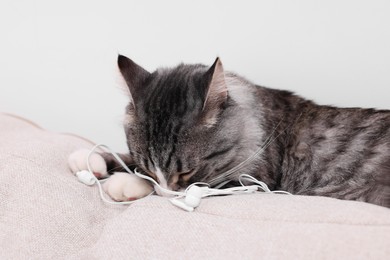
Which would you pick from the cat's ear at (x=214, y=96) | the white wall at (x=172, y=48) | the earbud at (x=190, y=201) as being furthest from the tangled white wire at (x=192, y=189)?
the white wall at (x=172, y=48)

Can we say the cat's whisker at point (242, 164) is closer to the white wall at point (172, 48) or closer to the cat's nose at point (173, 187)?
the cat's nose at point (173, 187)

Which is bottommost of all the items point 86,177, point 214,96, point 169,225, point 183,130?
point 86,177

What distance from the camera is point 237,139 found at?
4.85 ft

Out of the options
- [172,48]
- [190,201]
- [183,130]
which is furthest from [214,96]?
[172,48]

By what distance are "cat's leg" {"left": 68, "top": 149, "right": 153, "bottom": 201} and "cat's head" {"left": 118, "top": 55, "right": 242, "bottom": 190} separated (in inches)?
2.4

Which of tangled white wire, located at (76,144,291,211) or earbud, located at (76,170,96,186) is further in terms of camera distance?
earbud, located at (76,170,96,186)

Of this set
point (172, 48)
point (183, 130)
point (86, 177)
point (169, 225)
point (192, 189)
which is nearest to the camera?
point (169, 225)

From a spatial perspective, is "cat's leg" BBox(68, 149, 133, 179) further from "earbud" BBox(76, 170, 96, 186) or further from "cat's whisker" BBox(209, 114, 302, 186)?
"cat's whisker" BBox(209, 114, 302, 186)

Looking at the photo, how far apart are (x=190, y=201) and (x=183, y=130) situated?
26 centimetres

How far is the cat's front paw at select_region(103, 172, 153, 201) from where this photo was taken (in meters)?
1.46

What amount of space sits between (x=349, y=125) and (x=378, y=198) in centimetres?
33

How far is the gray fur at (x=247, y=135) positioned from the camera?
1391mm

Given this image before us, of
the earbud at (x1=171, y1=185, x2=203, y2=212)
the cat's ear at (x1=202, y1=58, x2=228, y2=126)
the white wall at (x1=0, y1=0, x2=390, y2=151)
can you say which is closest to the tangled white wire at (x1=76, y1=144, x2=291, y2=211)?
the earbud at (x1=171, y1=185, x2=203, y2=212)

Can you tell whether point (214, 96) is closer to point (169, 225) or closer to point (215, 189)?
point (215, 189)
